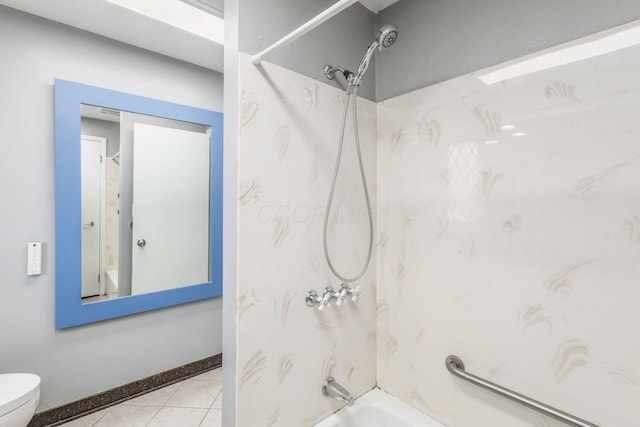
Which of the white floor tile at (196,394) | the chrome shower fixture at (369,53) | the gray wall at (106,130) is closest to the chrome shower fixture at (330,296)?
the chrome shower fixture at (369,53)

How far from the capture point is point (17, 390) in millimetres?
1305

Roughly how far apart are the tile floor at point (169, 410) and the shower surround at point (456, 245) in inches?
35.8

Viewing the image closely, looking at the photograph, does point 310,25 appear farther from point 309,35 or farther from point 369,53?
point 309,35

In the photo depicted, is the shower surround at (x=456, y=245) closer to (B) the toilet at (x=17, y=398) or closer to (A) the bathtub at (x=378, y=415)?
(A) the bathtub at (x=378, y=415)

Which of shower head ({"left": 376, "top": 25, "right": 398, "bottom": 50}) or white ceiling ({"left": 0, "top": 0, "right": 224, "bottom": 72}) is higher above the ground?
white ceiling ({"left": 0, "top": 0, "right": 224, "bottom": 72})

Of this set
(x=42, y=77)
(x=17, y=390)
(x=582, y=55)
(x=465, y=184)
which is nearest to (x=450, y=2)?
(x=582, y=55)

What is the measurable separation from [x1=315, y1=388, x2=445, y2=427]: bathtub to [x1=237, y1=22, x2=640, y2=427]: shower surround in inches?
1.7

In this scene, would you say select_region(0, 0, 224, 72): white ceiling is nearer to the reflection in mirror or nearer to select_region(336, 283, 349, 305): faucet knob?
the reflection in mirror

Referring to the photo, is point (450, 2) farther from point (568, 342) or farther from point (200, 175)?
point (200, 175)

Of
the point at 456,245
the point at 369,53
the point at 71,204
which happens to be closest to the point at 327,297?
the point at 456,245

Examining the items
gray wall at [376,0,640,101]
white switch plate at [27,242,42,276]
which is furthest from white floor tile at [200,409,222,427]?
gray wall at [376,0,640,101]

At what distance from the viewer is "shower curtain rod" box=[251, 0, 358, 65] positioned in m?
0.74

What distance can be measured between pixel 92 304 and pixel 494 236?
2.27 metres

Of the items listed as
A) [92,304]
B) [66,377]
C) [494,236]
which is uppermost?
[494,236]
